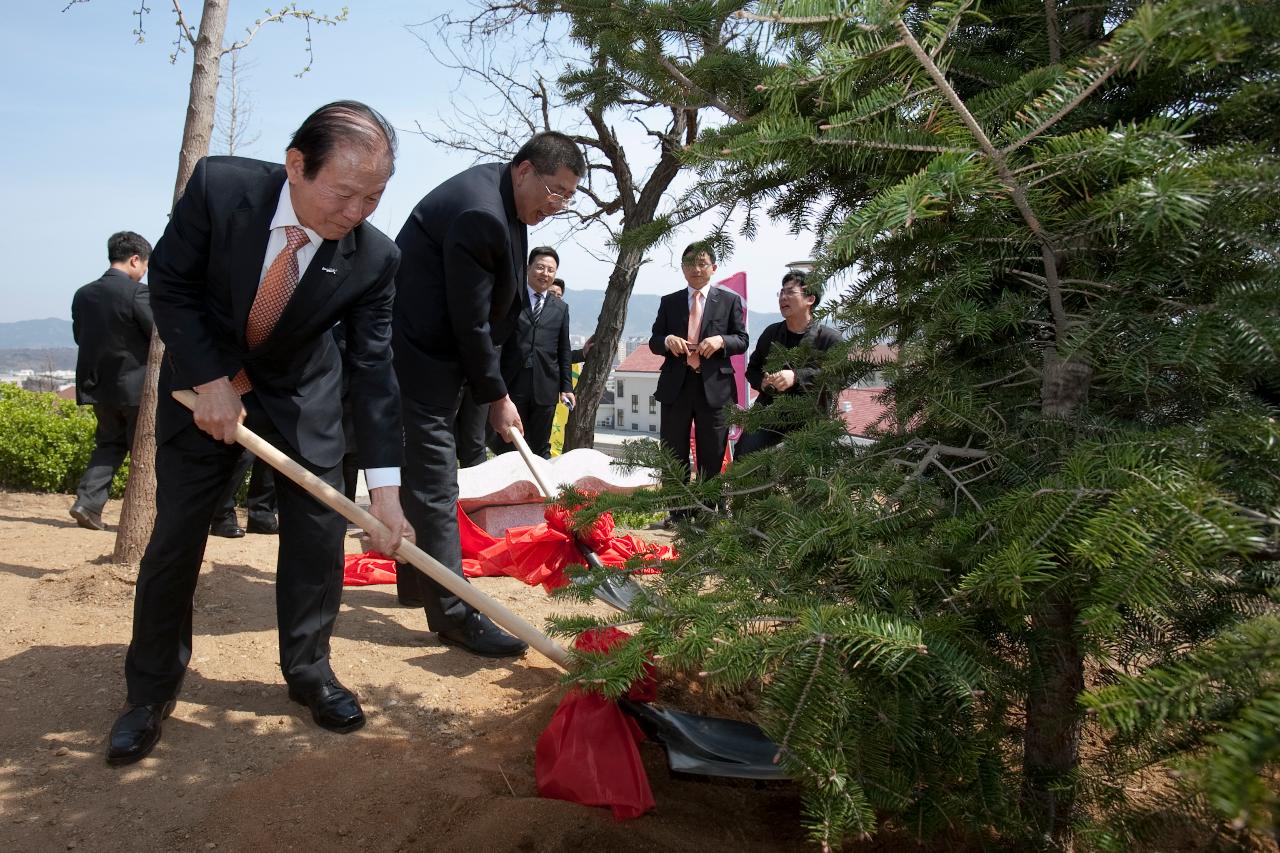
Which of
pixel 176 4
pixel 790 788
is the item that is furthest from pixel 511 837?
pixel 176 4

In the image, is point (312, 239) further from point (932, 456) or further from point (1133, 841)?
point (1133, 841)

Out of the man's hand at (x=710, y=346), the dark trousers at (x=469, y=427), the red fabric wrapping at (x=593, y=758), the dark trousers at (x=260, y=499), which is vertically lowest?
the red fabric wrapping at (x=593, y=758)

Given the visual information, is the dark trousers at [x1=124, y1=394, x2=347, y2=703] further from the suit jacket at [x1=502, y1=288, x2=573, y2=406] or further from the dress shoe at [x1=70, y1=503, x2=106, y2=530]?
the dress shoe at [x1=70, y1=503, x2=106, y2=530]

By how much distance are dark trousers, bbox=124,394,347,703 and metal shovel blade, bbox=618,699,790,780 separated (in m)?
1.11

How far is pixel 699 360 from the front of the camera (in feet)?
19.5

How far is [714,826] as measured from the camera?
7.43 feet

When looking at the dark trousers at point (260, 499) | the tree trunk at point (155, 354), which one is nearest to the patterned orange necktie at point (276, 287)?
the tree trunk at point (155, 354)

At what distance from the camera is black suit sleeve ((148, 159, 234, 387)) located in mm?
2395

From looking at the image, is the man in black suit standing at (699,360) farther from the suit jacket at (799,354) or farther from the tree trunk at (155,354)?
the tree trunk at (155,354)

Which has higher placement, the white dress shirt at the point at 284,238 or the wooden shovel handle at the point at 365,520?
the white dress shirt at the point at 284,238

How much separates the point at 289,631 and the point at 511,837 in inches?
44.2

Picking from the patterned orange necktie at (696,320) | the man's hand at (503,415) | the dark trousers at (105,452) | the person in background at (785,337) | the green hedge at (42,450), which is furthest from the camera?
the green hedge at (42,450)

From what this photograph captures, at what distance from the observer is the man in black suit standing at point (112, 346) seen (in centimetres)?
585

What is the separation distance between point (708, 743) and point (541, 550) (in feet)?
7.71
